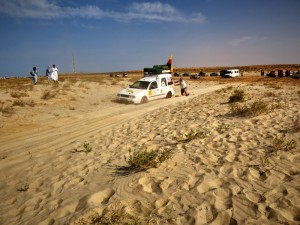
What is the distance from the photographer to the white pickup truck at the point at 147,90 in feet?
48.1

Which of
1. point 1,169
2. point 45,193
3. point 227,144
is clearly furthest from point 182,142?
point 1,169

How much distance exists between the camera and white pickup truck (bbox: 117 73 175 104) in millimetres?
14672

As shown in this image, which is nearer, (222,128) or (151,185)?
(151,185)

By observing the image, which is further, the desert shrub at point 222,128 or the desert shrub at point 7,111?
the desert shrub at point 7,111

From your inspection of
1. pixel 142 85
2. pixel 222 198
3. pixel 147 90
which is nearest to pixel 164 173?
pixel 222 198

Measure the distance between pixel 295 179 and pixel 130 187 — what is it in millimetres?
2786

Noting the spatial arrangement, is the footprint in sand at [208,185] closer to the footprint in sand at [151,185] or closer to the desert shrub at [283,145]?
the footprint in sand at [151,185]

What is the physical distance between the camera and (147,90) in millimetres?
15234

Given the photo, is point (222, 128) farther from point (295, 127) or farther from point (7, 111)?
point (7, 111)

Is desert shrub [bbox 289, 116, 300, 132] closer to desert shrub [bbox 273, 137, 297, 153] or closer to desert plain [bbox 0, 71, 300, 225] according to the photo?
desert plain [bbox 0, 71, 300, 225]

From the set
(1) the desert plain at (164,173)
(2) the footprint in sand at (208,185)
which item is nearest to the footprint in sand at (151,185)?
(1) the desert plain at (164,173)

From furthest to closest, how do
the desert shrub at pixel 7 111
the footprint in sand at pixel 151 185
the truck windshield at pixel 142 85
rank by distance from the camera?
the truck windshield at pixel 142 85
the desert shrub at pixel 7 111
the footprint in sand at pixel 151 185

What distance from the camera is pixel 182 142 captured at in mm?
6234

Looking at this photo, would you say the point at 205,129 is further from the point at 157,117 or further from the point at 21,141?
the point at 21,141
